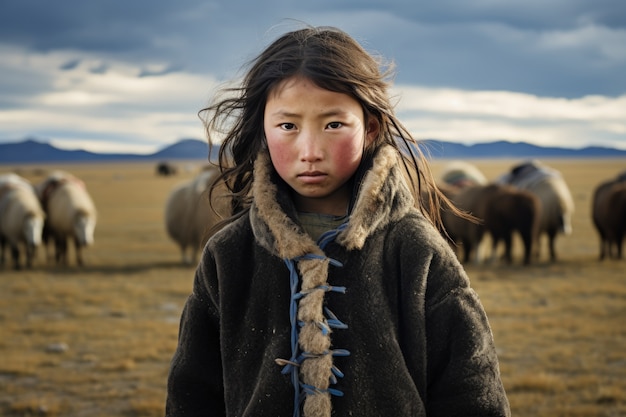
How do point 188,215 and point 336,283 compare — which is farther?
point 188,215

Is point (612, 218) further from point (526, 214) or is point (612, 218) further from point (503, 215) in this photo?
point (503, 215)

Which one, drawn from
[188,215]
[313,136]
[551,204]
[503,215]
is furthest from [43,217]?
[313,136]

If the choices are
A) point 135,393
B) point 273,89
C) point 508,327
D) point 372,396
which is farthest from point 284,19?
point 508,327

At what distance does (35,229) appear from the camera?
39.3 ft

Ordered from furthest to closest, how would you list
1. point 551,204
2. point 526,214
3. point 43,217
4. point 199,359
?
1. point 551,204
2. point 43,217
3. point 526,214
4. point 199,359

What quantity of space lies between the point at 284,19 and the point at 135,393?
4.08 metres

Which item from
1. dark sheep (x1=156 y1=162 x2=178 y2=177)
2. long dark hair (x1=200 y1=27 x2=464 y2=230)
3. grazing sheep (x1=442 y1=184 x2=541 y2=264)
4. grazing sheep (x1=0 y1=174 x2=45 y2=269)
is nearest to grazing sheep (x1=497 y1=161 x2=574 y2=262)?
grazing sheep (x1=442 y1=184 x2=541 y2=264)

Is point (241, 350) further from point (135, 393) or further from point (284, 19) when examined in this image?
point (135, 393)

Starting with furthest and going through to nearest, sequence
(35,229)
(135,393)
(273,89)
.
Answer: (35,229) < (135,393) < (273,89)

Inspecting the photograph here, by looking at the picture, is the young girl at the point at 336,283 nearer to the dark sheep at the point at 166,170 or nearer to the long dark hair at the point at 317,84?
the long dark hair at the point at 317,84

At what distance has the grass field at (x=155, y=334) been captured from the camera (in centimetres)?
498

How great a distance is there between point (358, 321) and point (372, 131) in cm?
52

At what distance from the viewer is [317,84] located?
1.57 m

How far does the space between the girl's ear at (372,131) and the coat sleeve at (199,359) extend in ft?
1.74
